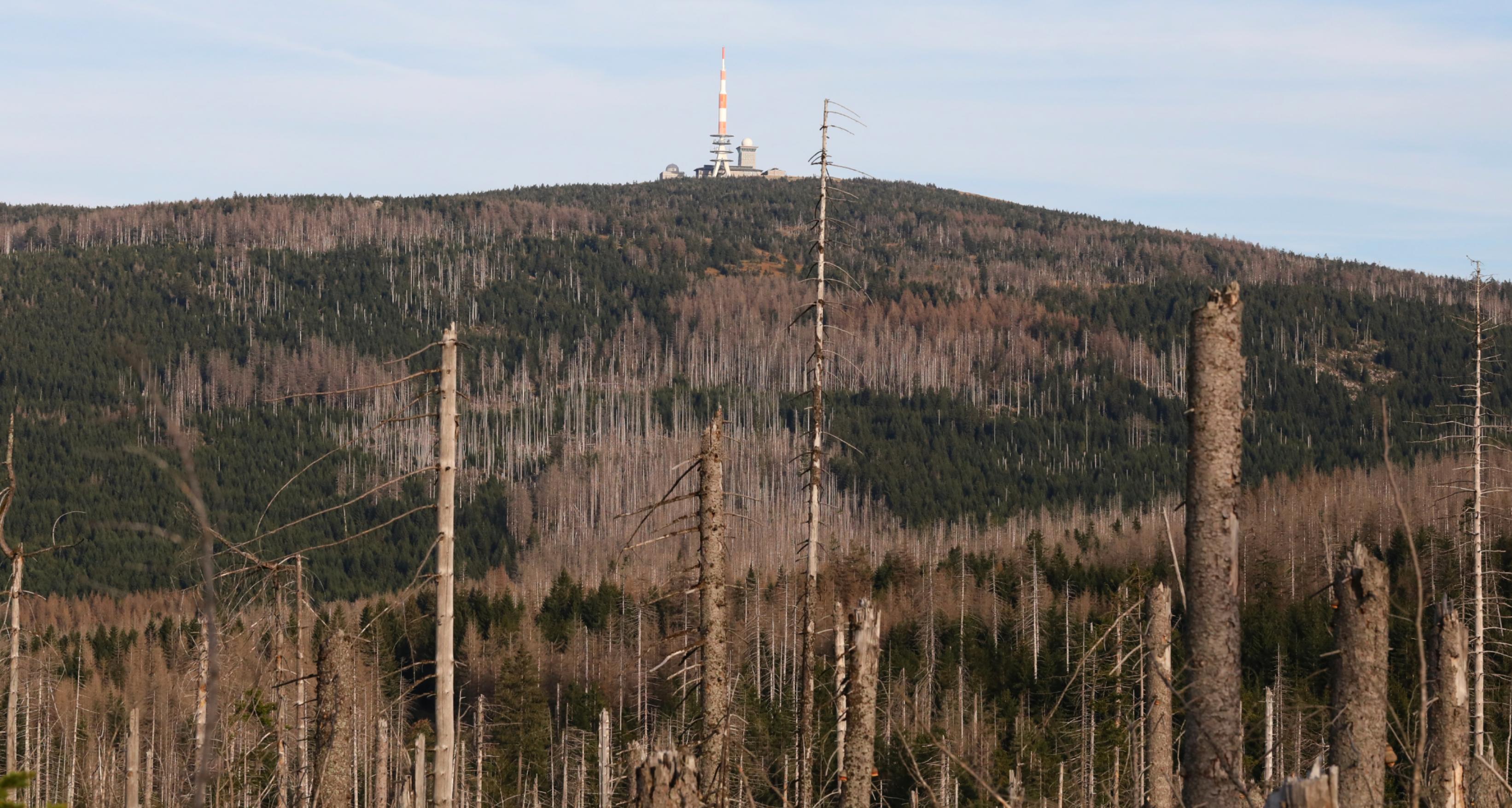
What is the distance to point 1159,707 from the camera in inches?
799

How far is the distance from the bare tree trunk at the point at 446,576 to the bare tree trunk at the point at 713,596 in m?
3.15

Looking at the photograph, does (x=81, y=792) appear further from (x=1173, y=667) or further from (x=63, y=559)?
(x=63, y=559)

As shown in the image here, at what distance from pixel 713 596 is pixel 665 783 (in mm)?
6542

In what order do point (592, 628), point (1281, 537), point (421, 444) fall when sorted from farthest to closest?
point (421, 444) < point (1281, 537) < point (592, 628)

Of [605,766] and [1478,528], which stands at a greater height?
[1478,528]

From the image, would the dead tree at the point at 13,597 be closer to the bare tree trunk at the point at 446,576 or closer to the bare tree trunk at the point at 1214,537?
the bare tree trunk at the point at 446,576

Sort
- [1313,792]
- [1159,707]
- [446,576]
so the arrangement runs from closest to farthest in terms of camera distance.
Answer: [1313,792] < [446,576] < [1159,707]

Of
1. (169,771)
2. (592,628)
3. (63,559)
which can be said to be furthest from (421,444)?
(169,771)

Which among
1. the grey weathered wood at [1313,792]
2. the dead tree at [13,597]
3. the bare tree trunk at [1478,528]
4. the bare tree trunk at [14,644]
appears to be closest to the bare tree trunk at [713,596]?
the dead tree at [13,597]

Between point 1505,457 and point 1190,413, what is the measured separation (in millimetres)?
83150

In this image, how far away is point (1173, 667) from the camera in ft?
84.0

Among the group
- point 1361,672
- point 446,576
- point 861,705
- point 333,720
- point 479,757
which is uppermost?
point 446,576

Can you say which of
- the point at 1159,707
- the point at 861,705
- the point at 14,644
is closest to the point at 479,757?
the point at 14,644

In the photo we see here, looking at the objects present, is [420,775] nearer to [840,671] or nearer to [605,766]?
[840,671]
